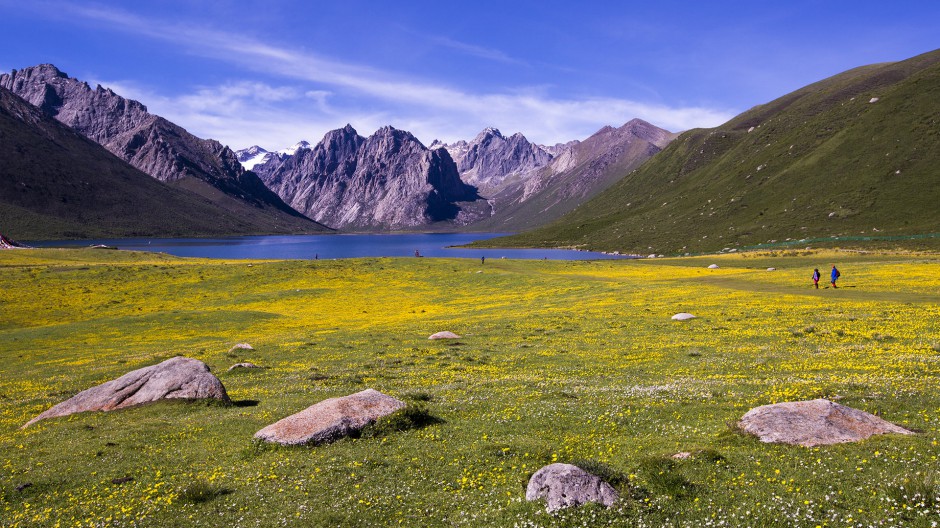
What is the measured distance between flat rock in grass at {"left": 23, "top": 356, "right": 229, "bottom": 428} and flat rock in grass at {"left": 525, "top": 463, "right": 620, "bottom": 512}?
1742 centimetres

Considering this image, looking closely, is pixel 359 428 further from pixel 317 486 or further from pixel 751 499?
pixel 751 499

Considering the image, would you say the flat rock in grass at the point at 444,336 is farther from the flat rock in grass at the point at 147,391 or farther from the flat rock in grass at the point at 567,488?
the flat rock in grass at the point at 567,488

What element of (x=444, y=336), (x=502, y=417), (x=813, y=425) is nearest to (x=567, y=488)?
(x=813, y=425)

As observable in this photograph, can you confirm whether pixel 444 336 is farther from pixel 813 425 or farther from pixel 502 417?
pixel 813 425

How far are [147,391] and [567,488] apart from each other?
69.5ft

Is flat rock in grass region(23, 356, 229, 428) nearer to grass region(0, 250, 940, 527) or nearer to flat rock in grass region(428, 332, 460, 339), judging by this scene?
grass region(0, 250, 940, 527)

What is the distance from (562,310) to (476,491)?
42682 millimetres

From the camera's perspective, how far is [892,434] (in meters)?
13.4

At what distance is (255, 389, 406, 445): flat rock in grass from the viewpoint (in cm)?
1689

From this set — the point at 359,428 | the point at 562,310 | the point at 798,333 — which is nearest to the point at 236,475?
the point at 359,428

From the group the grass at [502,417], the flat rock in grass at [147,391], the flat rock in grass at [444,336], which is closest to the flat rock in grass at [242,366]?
the grass at [502,417]

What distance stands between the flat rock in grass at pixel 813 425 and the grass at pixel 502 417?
537mm

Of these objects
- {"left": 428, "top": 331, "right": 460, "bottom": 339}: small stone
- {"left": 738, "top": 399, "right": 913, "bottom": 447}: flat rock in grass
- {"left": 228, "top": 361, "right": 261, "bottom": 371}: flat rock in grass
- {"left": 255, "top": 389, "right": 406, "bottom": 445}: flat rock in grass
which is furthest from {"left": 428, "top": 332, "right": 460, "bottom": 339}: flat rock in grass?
{"left": 738, "top": 399, "right": 913, "bottom": 447}: flat rock in grass

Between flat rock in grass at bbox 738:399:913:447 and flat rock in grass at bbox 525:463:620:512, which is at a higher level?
flat rock in grass at bbox 738:399:913:447
